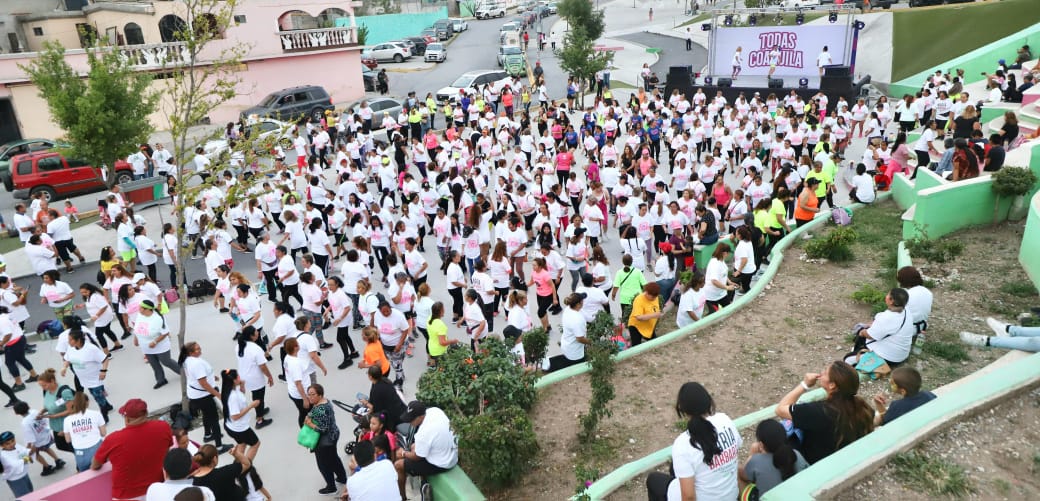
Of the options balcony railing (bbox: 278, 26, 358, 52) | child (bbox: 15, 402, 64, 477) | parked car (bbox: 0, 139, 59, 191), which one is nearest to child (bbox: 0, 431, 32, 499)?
child (bbox: 15, 402, 64, 477)

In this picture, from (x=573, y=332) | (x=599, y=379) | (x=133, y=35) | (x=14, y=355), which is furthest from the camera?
(x=133, y=35)

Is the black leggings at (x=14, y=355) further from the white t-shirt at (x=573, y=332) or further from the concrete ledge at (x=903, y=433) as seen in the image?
the concrete ledge at (x=903, y=433)

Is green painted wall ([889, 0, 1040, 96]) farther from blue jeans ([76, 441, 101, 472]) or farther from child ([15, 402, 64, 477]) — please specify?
child ([15, 402, 64, 477])

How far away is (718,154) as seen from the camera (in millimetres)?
14422

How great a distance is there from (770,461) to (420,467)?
118 inches

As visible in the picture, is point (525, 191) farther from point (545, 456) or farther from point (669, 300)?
point (545, 456)

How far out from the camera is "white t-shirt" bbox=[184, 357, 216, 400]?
24.8ft

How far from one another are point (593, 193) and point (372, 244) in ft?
13.3

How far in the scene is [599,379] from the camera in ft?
21.7

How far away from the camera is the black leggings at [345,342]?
31.3ft

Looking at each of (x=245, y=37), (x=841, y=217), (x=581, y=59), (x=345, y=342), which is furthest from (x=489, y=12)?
(x=345, y=342)

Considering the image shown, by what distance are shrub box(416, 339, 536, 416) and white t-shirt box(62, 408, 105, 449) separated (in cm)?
349

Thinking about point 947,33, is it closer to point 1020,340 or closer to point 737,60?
point 737,60

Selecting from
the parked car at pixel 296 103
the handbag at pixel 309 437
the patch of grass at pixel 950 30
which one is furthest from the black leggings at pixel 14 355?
the patch of grass at pixel 950 30
